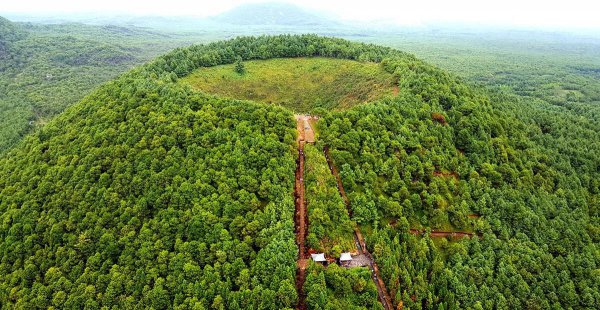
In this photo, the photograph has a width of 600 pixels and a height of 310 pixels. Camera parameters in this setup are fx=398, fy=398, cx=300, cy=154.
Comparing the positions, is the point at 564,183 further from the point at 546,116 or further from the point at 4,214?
→ the point at 4,214

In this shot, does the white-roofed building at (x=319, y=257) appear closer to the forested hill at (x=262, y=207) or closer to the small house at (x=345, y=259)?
the small house at (x=345, y=259)

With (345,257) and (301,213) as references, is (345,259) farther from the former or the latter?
(301,213)

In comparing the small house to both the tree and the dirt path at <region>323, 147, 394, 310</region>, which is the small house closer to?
the dirt path at <region>323, 147, 394, 310</region>

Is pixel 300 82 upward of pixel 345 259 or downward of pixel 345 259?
upward

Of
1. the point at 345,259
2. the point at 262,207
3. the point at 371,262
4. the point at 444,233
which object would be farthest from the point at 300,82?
the point at 371,262

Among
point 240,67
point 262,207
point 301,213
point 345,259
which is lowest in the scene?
point 345,259

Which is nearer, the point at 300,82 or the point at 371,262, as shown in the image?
the point at 371,262

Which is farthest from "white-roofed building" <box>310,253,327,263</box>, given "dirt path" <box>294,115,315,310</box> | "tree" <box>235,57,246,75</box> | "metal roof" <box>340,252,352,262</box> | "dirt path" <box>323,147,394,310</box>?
"tree" <box>235,57,246,75</box>

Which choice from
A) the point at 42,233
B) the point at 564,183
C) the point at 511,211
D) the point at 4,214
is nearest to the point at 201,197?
the point at 42,233
